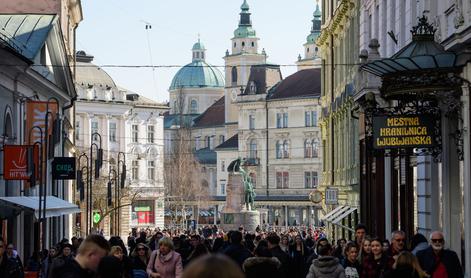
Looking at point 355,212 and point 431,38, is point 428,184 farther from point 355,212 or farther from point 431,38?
point 355,212

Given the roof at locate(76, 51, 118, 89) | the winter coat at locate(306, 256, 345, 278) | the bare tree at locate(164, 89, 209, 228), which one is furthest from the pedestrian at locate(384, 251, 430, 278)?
the bare tree at locate(164, 89, 209, 228)

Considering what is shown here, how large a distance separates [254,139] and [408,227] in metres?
142

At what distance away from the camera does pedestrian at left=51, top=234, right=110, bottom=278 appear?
10.4 m

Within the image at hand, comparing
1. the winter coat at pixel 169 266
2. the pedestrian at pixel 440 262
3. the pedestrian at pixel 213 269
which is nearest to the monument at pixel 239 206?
the winter coat at pixel 169 266

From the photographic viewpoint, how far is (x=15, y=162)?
34219 millimetres

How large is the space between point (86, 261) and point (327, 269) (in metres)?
6.22

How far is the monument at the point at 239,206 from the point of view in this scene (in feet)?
302

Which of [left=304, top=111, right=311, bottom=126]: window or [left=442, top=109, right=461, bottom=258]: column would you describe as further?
[left=304, top=111, right=311, bottom=126]: window

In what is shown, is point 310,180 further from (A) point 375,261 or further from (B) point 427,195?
(A) point 375,261

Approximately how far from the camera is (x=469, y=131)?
75.7 ft

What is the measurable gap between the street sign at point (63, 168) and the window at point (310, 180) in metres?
123

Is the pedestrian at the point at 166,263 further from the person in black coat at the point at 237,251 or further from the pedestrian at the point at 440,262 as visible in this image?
the pedestrian at the point at 440,262

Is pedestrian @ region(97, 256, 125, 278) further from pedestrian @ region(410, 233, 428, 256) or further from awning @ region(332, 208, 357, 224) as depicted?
awning @ region(332, 208, 357, 224)

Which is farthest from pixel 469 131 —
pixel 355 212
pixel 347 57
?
pixel 347 57
